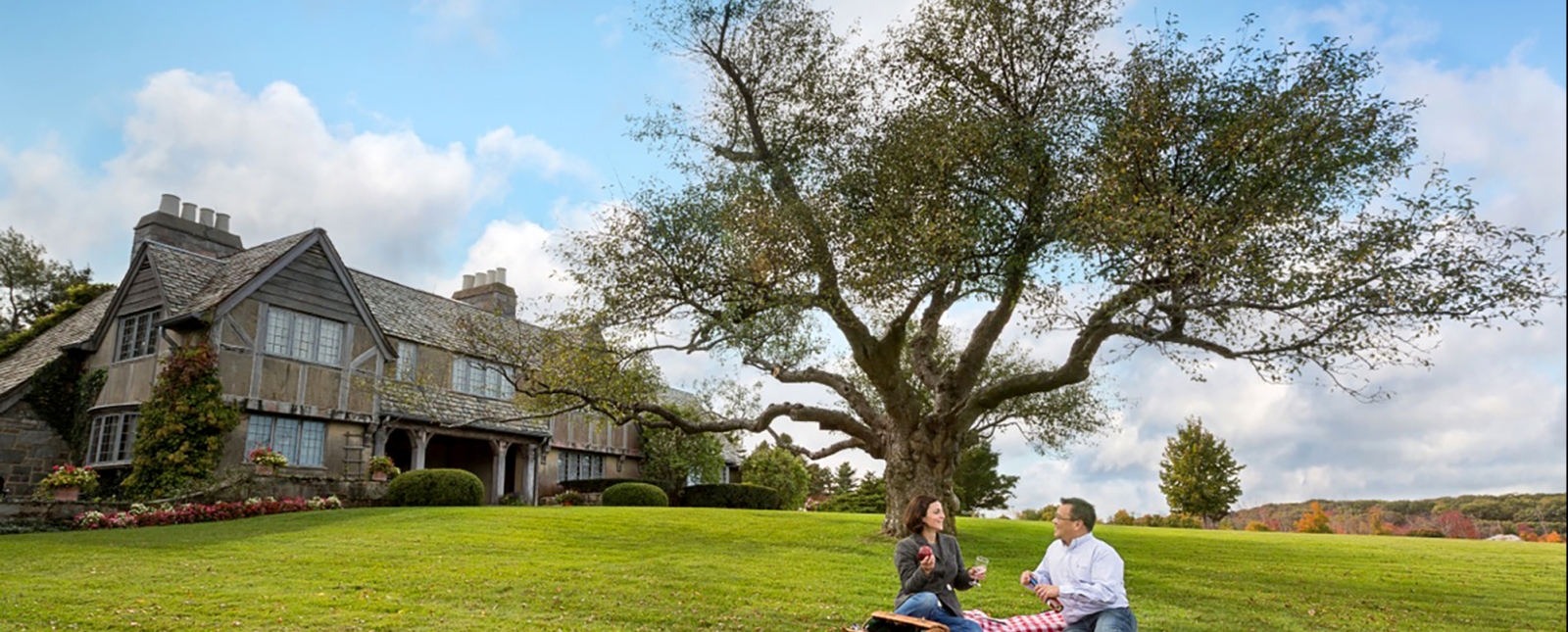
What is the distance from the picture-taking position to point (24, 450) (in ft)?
90.3

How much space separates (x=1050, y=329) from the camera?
1786cm

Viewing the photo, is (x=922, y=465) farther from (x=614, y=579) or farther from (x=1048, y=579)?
(x=1048, y=579)

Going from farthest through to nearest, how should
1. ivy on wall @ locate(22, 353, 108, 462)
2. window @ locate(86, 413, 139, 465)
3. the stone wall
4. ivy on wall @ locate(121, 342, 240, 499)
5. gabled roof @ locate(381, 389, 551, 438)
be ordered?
gabled roof @ locate(381, 389, 551, 438), ivy on wall @ locate(22, 353, 108, 462), the stone wall, window @ locate(86, 413, 139, 465), ivy on wall @ locate(121, 342, 240, 499)

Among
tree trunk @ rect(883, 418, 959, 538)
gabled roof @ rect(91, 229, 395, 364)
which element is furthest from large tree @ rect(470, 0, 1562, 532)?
gabled roof @ rect(91, 229, 395, 364)

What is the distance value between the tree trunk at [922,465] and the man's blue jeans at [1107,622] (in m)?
12.3

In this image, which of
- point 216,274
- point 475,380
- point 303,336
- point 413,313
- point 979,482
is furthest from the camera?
point 979,482

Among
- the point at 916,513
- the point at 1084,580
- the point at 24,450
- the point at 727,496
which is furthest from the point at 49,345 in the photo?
the point at 1084,580

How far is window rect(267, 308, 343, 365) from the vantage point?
2761cm

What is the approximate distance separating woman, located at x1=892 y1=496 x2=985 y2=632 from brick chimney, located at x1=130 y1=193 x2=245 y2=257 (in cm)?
3024

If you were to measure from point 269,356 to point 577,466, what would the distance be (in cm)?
1402

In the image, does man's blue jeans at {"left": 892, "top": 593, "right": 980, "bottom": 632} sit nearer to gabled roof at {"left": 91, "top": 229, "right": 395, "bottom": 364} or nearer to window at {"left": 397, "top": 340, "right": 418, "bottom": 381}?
gabled roof at {"left": 91, "top": 229, "right": 395, "bottom": 364}

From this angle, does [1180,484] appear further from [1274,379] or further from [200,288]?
[200,288]

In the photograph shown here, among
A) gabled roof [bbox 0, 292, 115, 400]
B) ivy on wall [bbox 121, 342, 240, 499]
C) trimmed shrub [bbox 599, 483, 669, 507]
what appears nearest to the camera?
ivy on wall [bbox 121, 342, 240, 499]

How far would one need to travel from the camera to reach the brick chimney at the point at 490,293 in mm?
39438
